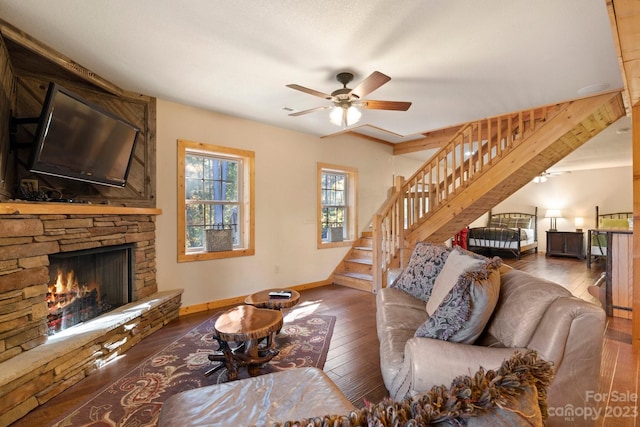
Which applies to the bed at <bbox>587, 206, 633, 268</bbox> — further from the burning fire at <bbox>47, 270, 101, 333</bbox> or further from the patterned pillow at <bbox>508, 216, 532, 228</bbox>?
the burning fire at <bbox>47, 270, 101, 333</bbox>

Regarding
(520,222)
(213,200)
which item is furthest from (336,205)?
(520,222)

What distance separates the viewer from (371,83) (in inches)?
88.1

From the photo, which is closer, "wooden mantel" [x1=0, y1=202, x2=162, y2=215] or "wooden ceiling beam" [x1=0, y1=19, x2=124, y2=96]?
"wooden mantel" [x1=0, y1=202, x2=162, y2=215]

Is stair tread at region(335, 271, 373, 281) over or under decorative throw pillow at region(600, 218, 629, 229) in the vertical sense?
under

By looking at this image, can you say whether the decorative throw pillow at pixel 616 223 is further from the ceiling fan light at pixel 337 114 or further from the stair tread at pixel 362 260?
the ceiling fan light at pixel 337 114

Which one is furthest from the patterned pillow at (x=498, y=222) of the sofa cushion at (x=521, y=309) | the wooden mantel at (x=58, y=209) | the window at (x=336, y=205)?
the wooden mantel at (x=58, y=209)

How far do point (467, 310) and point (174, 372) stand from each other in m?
2.15

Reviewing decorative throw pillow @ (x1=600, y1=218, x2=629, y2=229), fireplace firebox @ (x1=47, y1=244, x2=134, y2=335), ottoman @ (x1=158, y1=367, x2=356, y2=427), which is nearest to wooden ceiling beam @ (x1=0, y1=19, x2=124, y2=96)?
fireplace firebox @ (x1=47, y1=244, x2=134, y2=335)

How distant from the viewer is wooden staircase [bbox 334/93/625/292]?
3414mm

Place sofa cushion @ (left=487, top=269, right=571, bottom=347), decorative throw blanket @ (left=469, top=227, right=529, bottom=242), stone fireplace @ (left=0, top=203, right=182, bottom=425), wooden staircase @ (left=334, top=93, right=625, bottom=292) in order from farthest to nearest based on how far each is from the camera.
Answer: decorative throw blanket @ (left=469, top=227, right=529, bottom=242), wooden staircase @ (left=334, top=93, right=625, bottom=292), stone fireplace @ (left=0, top=203, right=182, bottom=425), sofa cushion @ (left=487, top=269, right=571, bottom=347)

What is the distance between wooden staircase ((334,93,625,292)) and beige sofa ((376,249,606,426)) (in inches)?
112

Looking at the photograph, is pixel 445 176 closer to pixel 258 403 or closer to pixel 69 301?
pixel 258 403

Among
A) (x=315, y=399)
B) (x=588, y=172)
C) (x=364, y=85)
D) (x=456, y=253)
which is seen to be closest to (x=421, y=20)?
(x=364, y=85)

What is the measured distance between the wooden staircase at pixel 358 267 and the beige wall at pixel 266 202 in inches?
7.2
